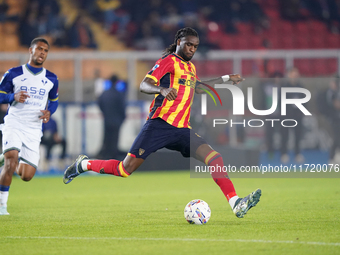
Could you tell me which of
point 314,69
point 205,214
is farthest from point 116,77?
point 205,214

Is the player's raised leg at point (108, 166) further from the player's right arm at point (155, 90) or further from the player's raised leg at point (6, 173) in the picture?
the player's right arm at point (155, 90)

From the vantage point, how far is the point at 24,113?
7297mm

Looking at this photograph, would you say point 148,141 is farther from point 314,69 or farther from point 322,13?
point 322,13

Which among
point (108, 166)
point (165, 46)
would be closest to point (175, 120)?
point (108, 166)

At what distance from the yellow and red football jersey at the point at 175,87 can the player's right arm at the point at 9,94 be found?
1.74m

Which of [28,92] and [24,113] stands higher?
[28,92]

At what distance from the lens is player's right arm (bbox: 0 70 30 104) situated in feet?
23.1

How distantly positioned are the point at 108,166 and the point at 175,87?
1.24 m

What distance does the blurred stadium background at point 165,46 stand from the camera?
1408 cm

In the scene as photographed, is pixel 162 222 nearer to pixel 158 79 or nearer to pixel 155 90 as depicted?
pixel 155 90

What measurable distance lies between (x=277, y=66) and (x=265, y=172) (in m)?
3.11

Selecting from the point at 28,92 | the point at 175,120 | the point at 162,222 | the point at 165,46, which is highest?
the point at 165,46

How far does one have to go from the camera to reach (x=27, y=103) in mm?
7301

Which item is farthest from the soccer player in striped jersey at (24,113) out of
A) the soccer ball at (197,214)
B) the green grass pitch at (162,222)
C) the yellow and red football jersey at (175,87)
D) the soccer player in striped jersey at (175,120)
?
the soccer ball at (197,214)
